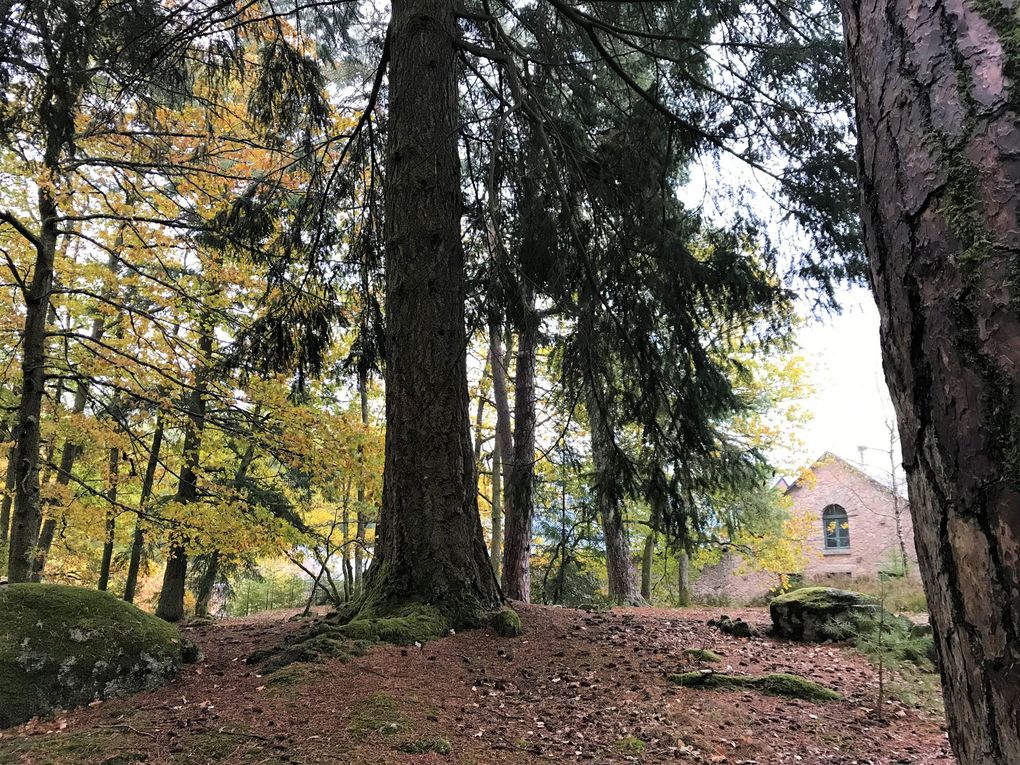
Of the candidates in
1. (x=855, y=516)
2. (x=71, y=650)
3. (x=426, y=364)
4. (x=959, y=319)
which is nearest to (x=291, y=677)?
(x=71, y=650)

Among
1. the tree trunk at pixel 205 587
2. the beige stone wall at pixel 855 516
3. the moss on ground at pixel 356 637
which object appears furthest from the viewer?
the beige stone wall at pixel 855 516

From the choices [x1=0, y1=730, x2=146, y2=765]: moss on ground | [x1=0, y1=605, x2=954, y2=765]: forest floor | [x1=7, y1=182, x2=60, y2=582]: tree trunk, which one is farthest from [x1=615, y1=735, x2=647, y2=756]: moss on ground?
[x1=7, y1=182, x2=60, y2=582]: tree trunk

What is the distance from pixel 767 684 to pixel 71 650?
4357 millimetres

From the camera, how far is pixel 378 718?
292 cm

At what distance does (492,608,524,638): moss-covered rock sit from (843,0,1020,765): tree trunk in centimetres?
375

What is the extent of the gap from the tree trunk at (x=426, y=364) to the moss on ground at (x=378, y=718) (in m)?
1.17

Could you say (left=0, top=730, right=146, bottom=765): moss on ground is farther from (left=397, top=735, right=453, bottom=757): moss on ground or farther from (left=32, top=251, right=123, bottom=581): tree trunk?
(left=32, top=251, right=123, bottom=581): tree trunk

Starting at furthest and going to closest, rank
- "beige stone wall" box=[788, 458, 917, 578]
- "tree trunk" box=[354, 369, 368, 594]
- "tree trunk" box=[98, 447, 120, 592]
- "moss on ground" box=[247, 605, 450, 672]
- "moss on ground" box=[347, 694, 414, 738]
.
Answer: "beige stone wall" box=[788, 458, 917, 578] → "tree trunk" box=[98, 447, 120, 592] → "tree trunk" box=[354, 369, 368, 594] → "moss on ground" box=[247, 605, 450, 672] → "moss on ground" box=[347, 694, 414, 738]

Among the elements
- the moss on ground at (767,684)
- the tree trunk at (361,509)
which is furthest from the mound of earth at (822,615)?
the tree trunk at (361,509)

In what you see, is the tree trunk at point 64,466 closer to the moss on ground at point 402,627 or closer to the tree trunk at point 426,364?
the tree trunk at point 426,364

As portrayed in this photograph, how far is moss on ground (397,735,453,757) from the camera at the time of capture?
2701 millimetres

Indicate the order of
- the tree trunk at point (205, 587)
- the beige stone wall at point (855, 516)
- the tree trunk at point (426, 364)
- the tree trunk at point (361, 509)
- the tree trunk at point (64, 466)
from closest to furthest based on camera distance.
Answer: the tree trunk at point (426, 364)
the tree trunk at point (361, 509)
the tree trunk at point (64, 466)
the tree trunk at point (205, 587)
the beige stone wall at point (855, 516)

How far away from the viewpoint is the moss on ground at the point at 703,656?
4.42 metres

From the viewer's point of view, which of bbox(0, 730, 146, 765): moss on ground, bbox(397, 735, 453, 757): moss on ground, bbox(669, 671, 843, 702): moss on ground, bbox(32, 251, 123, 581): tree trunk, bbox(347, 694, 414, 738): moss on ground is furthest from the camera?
bbox(32, 251, 123, 581): tree trunk
